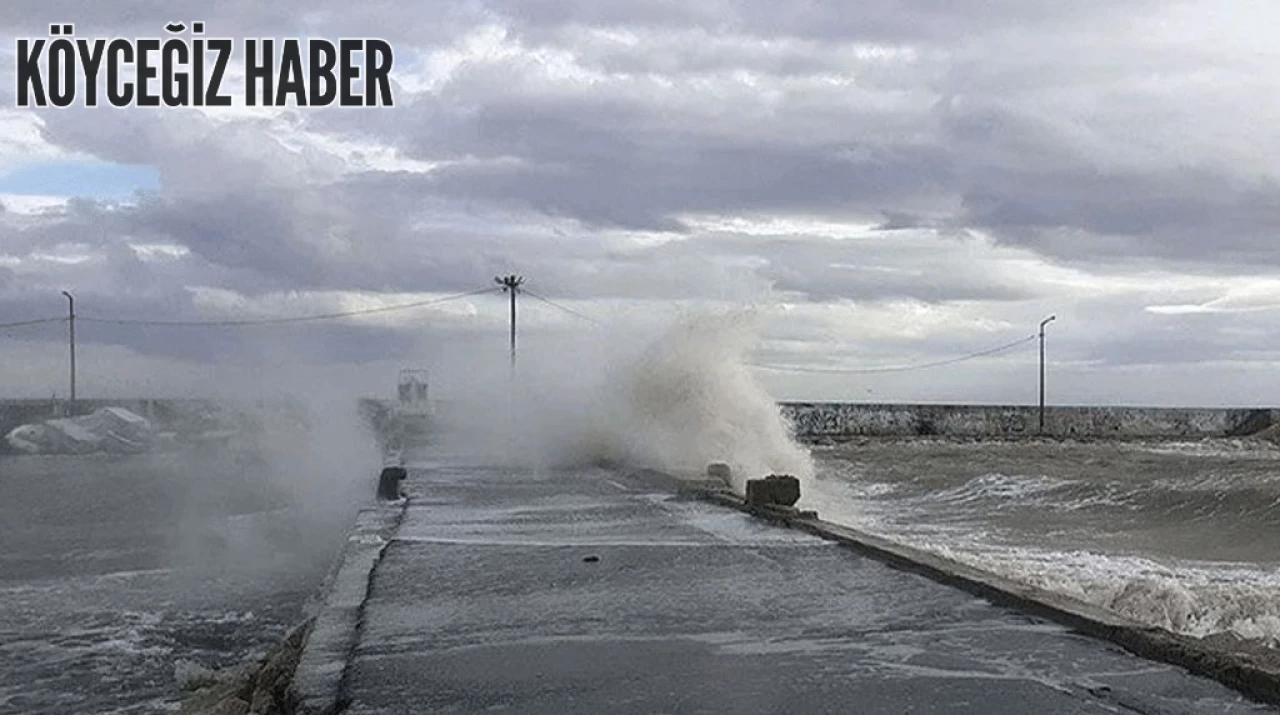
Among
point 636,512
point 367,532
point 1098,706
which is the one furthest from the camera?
point 636,512

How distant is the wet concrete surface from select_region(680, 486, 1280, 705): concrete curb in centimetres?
12

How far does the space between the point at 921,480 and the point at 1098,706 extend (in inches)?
1253

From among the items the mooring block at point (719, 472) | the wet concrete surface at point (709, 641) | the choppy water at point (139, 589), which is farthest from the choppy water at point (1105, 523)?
the choppy water at point (139, 589)

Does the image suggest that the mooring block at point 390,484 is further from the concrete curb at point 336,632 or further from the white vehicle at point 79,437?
the white vehicle at point 79,437

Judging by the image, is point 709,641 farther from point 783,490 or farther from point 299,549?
point 299,549

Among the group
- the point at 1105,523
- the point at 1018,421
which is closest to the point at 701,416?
the point at 1105,523

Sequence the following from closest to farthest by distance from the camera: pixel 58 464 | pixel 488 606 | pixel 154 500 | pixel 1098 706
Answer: pixel 1098 706, pixel 488 606, pixel 154 500, pixel 58 464

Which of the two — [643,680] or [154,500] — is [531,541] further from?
[154,500]

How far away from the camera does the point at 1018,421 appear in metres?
84.2

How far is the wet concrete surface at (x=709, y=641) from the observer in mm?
6465

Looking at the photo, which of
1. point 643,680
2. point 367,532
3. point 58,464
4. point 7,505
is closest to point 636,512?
point 367,532

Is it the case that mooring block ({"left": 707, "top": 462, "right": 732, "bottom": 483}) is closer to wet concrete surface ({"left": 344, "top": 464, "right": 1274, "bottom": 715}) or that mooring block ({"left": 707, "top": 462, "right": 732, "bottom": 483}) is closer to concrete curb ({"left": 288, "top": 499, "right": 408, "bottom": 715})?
concrete curb ({"left": 288, "top": 499, "right": 408, "bottom": 715})

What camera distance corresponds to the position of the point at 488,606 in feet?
30.7

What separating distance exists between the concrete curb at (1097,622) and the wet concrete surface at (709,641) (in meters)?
0.12
